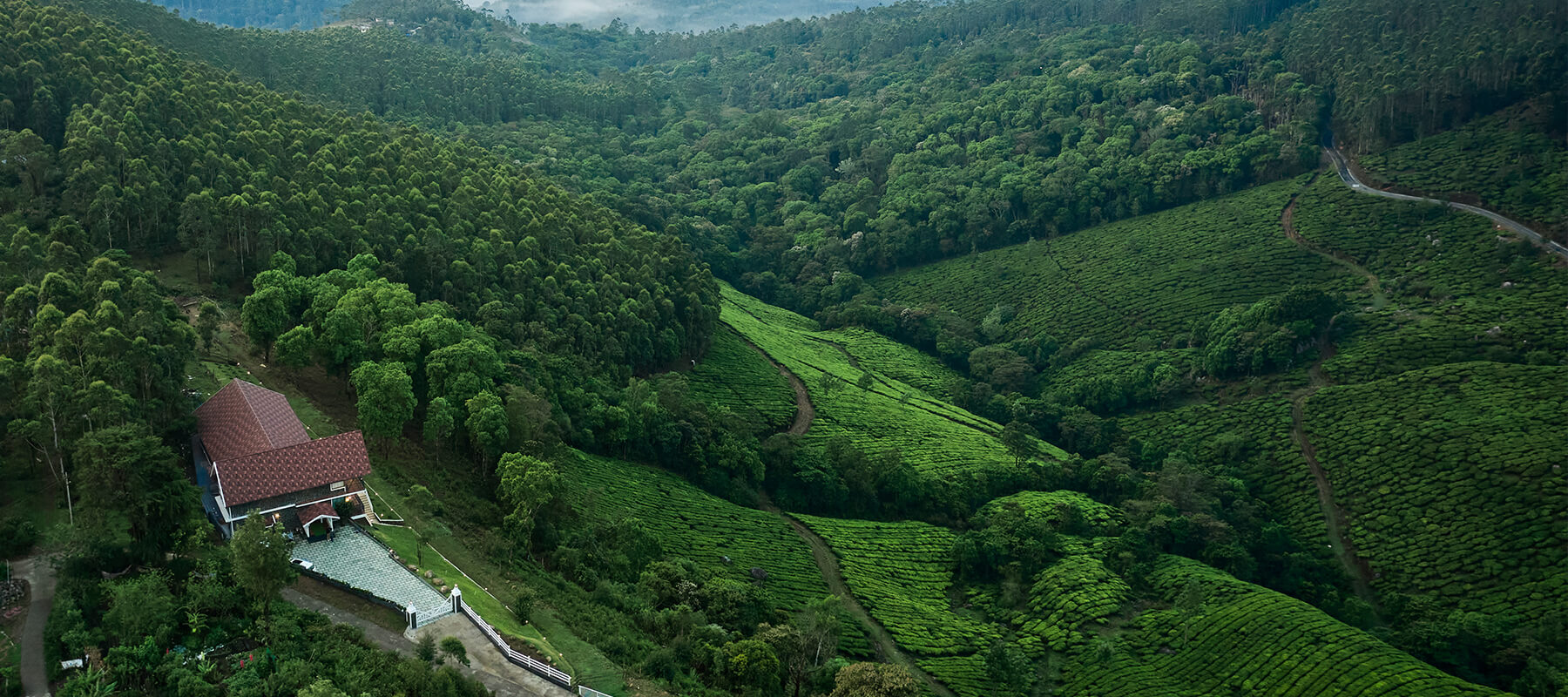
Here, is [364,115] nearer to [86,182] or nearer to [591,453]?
[86,182]

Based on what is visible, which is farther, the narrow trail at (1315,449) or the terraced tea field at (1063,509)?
the terraced tea field at (1063,509)

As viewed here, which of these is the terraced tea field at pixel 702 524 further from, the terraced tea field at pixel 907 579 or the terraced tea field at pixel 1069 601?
the terraced tea field at pixel 1069 601

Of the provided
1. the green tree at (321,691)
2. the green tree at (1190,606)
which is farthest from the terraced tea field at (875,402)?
the green tree at (321,691)

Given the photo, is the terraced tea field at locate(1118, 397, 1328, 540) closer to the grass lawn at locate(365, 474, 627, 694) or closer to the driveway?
the grass lawn at locate(365, 474, 627, 694)

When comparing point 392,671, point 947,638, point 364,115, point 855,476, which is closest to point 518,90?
point 364,115

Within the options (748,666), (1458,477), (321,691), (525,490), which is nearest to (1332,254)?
(1458,477)

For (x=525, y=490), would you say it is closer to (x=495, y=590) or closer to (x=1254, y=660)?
(x=495, y=590)

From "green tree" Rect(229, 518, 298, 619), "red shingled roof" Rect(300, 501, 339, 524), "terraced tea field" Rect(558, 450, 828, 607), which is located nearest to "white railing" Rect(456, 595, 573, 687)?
"green tree" Rect(229, 518, 298, 619)
